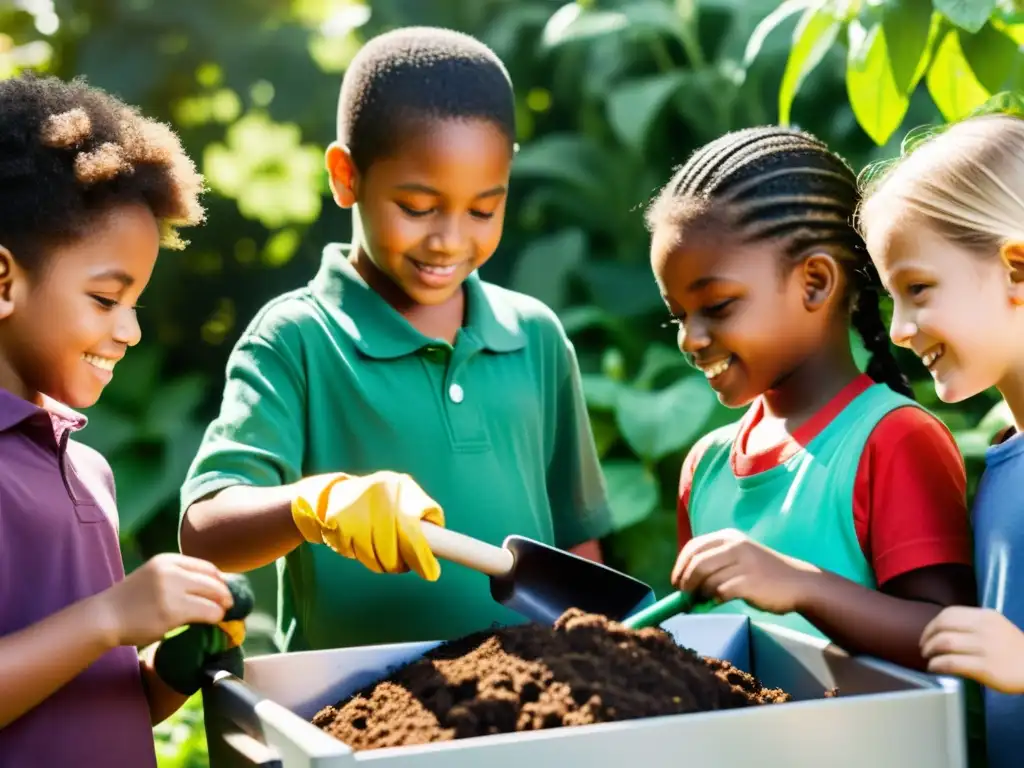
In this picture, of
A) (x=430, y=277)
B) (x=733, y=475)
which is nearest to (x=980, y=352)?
(x=733, y=475)

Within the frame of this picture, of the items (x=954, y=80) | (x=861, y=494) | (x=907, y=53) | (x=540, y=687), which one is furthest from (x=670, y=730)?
(x=954, y=80)

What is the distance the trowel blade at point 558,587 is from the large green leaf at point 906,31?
750 mm

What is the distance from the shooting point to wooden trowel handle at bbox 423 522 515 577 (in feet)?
4.09

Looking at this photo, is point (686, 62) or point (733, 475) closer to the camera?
point (733, 475)

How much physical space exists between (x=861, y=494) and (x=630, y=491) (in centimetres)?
142

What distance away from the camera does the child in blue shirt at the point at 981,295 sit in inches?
51.1

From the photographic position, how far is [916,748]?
1.03 meters

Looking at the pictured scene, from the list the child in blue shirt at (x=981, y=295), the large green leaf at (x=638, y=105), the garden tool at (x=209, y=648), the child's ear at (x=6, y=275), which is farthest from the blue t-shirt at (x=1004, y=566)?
the large green leaf at (x=638, y=105)

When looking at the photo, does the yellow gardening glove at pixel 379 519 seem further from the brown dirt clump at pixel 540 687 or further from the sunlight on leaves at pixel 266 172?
the sunlight on leaves at pixel 266 172

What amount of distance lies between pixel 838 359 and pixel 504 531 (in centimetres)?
45

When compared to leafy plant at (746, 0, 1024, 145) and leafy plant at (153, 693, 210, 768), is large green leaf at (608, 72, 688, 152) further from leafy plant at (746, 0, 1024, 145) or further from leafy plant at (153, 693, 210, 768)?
leafy plant at (153, 693, 210, 768)

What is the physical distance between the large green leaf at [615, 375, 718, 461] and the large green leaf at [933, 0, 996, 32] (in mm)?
1301

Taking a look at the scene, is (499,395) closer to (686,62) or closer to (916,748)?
(916,748)

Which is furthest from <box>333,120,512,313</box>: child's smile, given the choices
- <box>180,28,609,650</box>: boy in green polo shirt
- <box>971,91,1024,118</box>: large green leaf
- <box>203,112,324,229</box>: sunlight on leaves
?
<box>203,112,324,229</box>: sunlight on leaves
